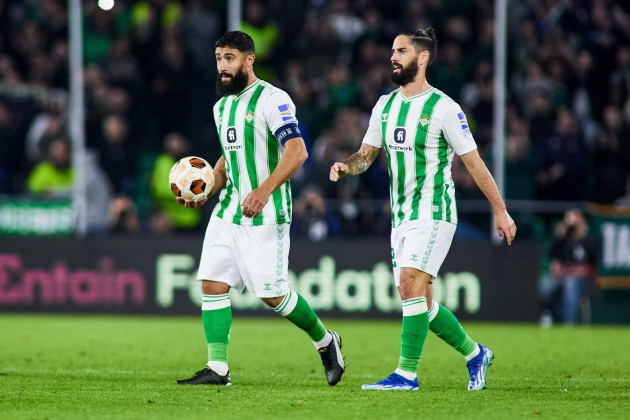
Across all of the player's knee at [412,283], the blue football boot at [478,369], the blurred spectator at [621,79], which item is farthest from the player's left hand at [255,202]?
the blurred spectator at [621,79]

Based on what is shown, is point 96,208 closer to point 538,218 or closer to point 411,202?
point 538,218

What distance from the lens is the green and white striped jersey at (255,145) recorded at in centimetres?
720

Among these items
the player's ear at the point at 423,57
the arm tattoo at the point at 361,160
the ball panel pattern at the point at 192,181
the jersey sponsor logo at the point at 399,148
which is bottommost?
the ball panel pattern at the point at 192,181

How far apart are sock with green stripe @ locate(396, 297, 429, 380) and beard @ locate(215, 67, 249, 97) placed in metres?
1.91

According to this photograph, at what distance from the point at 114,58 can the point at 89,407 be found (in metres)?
12.5

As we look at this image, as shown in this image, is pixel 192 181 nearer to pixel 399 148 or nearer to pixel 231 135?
pixel 231 135

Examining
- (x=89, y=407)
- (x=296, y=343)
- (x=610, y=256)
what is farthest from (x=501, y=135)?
(x=89, y=407)

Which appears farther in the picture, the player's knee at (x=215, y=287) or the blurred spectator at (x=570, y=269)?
the blurred spectator at (x=570, y=269)

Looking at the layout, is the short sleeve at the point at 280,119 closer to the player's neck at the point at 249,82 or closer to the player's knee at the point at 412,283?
the player's neck at the point at 249,82

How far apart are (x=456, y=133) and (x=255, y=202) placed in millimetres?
1436

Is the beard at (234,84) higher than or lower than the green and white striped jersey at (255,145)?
higher

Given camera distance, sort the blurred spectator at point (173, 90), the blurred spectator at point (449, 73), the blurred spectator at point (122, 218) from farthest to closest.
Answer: the blurred spectator at point (173, 90) < the blurred spectator at point (449, 73) < the blurred spectator at point (122, 218)

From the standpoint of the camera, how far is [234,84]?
286 inches

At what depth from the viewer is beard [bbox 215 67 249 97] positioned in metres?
7.26
